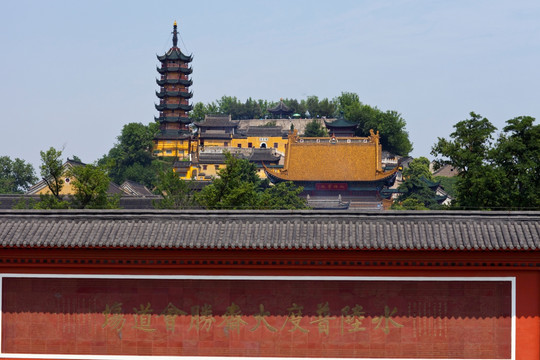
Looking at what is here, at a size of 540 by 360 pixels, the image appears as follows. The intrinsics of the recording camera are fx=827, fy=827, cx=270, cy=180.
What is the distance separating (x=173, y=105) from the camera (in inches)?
3575

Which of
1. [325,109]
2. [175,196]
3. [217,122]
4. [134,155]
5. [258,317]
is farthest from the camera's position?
[325,109]

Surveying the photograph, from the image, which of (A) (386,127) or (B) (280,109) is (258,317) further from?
(B) (280,109)

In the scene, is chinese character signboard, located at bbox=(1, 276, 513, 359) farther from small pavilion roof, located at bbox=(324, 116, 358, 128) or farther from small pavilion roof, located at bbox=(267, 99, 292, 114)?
small pavilion roof, located at bbox=(267, 99, 292, 114)

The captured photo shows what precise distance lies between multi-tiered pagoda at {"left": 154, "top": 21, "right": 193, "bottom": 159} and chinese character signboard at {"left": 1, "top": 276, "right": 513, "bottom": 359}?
249 feet

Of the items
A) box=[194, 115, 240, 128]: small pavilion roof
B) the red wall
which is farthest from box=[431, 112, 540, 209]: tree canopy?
box=[194, 115, 240, 128]: small pavilion roof

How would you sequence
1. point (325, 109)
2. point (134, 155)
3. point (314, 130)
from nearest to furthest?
1. point (134, 155)
2. point (314, 130)
3. point (325, 109)

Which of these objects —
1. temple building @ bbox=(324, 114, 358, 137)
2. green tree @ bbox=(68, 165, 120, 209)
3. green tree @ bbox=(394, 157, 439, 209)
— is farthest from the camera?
temple building @ bbox=(324, 114, 358, 137)

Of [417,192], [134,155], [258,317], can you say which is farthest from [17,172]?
[258,317]

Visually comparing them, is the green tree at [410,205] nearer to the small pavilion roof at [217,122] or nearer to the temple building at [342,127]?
the temple building at [342,127]

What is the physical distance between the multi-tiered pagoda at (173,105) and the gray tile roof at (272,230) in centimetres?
7630

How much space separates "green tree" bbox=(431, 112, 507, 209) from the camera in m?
33.3

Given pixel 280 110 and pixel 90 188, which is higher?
pixel 280 110

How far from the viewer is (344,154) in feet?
219

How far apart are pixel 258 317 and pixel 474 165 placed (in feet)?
73.3
